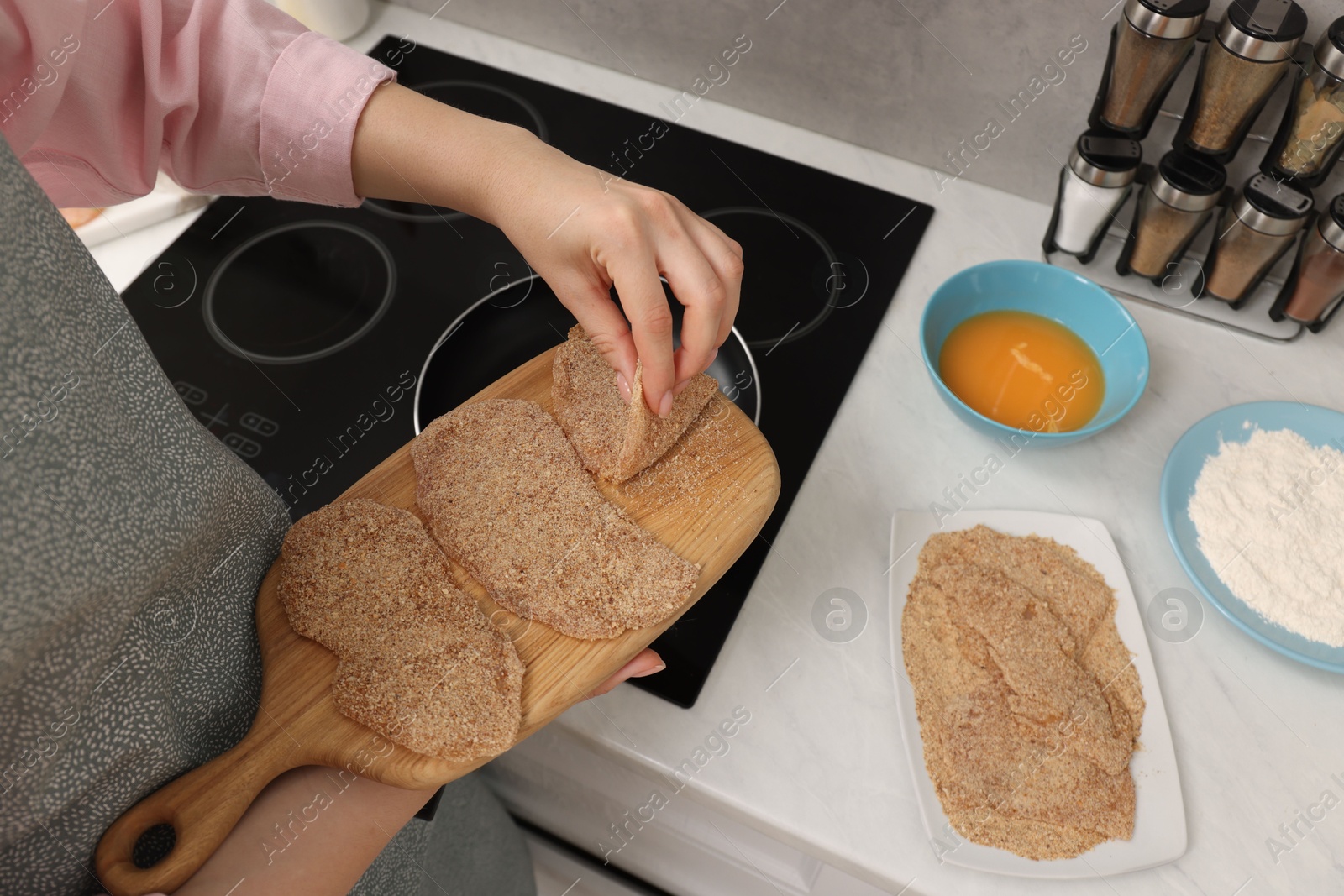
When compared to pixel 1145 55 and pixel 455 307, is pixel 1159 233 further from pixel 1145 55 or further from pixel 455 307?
pixel 455 307

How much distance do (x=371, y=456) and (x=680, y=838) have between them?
522 millimetres

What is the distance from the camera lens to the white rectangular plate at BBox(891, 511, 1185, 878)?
0.62 m

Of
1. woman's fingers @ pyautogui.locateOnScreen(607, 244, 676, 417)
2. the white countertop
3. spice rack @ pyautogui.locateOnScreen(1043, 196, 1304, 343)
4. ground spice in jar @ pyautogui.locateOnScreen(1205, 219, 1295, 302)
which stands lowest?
the white countertop

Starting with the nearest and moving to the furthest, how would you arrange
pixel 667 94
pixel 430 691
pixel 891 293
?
pixel 430 691 → pixel 891 293 → pixel 667 94

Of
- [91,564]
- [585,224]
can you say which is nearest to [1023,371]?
[585,224]

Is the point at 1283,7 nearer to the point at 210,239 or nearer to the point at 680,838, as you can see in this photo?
the point at 680,838

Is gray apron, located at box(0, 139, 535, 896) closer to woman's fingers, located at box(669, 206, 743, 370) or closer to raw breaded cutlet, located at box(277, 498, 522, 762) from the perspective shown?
raw breaded cutlet, located at box(277, 498, 522, 762)

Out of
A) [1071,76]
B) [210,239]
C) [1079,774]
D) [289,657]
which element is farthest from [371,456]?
[1071,76]

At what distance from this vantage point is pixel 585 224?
0.62 meters

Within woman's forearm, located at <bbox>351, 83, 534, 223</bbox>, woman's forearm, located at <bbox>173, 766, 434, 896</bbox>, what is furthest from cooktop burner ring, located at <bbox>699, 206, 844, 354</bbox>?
woman's forearm, located at <bbox>173, 766, 434, 896</bbox>

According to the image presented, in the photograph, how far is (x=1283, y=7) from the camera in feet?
2.47

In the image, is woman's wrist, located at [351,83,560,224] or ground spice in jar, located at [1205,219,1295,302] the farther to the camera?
ground spice in jar, located at [1205,219,1295,302]

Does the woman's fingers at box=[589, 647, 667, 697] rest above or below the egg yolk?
below

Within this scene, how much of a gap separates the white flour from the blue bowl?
0.11 metres
